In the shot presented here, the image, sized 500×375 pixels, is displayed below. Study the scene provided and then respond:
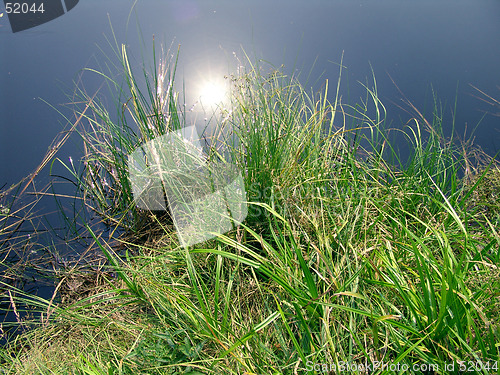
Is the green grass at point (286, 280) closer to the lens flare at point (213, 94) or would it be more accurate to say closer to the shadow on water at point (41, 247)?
the shadow on water at point (41, 247)

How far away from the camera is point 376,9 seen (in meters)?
2.68

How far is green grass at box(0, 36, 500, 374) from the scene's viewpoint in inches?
39.7

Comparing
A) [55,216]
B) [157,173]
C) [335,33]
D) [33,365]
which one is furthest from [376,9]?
[33,365]

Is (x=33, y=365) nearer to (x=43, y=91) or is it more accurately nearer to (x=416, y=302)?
(x=416, y=302)

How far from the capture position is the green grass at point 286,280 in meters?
1.01

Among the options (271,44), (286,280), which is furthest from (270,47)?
(286,280)

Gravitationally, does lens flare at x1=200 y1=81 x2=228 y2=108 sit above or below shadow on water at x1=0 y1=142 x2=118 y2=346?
above

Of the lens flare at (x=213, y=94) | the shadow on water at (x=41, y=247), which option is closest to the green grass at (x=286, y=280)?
the shadow on water at (x=41, y=247)

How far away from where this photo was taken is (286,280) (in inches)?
43.2

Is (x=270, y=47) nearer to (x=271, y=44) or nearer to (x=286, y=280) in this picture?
(x=271, y=44)

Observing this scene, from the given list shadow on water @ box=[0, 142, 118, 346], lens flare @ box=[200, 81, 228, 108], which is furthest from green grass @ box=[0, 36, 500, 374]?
lens flare @ box=[200, 81, 228, 108]

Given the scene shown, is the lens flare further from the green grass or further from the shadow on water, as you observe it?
the shadow on water

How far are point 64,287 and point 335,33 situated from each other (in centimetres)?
225

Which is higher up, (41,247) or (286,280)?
(286,280)
